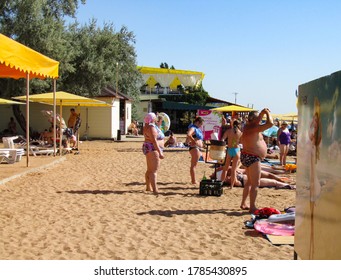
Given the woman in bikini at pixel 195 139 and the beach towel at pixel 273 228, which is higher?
the woman in bikini at pixel 195 139

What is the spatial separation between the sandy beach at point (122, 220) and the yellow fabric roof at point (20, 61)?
237 cm

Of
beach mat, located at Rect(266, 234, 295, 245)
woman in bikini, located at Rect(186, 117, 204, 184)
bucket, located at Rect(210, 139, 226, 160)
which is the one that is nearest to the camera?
beach mat, located at Rect(266, 234, 295, 245)

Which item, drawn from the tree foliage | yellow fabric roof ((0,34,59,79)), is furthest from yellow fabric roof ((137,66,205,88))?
yellow fabric roof ((0,34,59,79))

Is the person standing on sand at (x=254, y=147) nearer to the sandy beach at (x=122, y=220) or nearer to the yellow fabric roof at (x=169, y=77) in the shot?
the sandy beach at (x=122, y=220)

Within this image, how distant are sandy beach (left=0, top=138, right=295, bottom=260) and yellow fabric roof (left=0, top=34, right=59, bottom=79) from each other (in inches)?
93.3

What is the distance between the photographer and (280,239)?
A: 5348 millimetres

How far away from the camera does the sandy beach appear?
4.84 m

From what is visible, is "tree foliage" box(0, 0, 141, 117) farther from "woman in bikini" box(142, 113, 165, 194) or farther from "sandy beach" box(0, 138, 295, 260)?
"woman in bikini" box(142, 113, 165, 194)

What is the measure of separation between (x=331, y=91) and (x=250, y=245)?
2936 millimetres

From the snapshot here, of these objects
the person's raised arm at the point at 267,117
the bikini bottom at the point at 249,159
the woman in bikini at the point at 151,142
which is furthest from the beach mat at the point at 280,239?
the woman in bikini at the point at 151,142

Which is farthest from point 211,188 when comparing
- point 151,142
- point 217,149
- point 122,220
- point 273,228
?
point 273,228

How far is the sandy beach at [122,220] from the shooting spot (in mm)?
4844

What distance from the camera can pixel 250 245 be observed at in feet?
16.9
